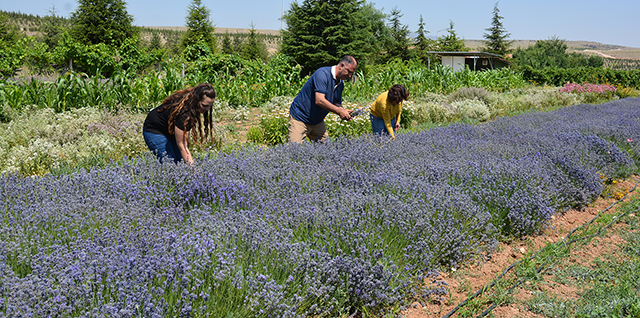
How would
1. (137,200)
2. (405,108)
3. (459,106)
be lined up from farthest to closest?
(459,106) → (405,108) → (137,200)

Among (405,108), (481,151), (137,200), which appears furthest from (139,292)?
(405,108)

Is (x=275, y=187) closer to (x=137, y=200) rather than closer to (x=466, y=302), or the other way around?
(x=137, y=200)

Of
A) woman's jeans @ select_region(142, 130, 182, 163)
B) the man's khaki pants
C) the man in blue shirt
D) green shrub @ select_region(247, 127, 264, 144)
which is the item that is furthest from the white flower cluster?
the man in blue shirt

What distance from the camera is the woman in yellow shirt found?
210 inches

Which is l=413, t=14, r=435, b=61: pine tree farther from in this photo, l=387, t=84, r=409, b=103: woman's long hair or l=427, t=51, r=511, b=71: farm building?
l=387, t=84, r=409, b=103: woman's long hair

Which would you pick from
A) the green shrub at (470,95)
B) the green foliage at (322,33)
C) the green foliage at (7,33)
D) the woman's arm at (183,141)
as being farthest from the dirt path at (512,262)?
the green foliage at (7,33)

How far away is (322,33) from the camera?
26578mm

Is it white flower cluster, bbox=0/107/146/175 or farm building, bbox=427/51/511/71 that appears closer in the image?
white flower cluster, bbox=0/107/146/175

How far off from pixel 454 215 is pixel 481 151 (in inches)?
83.4

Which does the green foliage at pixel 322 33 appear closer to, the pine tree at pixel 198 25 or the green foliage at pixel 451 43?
the pine tree at pixel 198 25

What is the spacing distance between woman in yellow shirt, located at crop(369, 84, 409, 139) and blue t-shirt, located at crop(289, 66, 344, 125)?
76 centimetres

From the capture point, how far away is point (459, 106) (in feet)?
41.1

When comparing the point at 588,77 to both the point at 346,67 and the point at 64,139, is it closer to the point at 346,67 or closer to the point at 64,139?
the point at 346,67

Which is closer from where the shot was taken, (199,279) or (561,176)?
(199,279)
